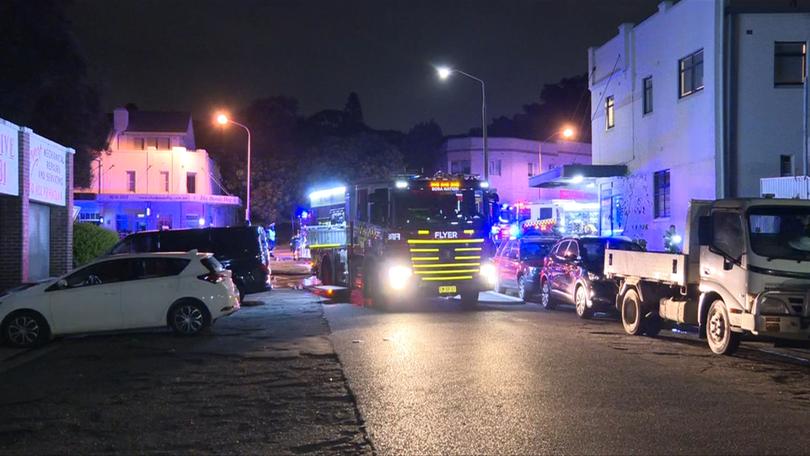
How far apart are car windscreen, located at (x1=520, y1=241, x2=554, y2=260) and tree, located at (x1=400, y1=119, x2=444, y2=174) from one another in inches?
1638

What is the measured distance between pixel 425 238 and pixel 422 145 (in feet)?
177

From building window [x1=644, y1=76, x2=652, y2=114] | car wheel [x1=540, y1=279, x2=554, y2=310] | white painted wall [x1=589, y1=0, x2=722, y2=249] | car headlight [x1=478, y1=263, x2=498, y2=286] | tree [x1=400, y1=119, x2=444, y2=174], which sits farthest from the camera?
tree [x1=400, y1=119, x2=444, y2=174]

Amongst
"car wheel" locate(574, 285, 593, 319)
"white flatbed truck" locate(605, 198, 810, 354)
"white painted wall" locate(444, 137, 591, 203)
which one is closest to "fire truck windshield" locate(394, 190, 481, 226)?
"car wheel" locate(574, 285, 593, 319)

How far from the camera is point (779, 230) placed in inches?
434

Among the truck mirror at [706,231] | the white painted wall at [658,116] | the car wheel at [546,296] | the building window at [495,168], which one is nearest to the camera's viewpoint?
the truck mirror at [706,231]

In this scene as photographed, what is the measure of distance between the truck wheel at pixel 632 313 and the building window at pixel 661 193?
12.1 m

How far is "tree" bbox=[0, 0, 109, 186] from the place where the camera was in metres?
33.2

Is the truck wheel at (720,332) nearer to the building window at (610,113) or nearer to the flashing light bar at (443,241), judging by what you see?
the flashing light bar at (443,241)

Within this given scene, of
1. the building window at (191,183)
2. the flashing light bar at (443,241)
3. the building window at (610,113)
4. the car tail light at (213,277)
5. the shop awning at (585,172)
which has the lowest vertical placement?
the car tail light at (213,277)

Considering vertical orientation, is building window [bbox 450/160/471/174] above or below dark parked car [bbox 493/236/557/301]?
above

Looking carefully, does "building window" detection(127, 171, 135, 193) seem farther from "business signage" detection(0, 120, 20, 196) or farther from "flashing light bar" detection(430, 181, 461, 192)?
"flashing light bar" detection(430, 181, 461, 192)

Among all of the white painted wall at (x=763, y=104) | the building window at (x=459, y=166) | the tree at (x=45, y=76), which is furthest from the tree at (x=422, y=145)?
the white painted wall at (x=763, y=104)

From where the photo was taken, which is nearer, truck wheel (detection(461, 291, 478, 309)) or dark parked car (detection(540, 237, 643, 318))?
dark parked car (detection(540, 237, 643, 318))

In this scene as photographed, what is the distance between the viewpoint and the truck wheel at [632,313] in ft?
44.4
